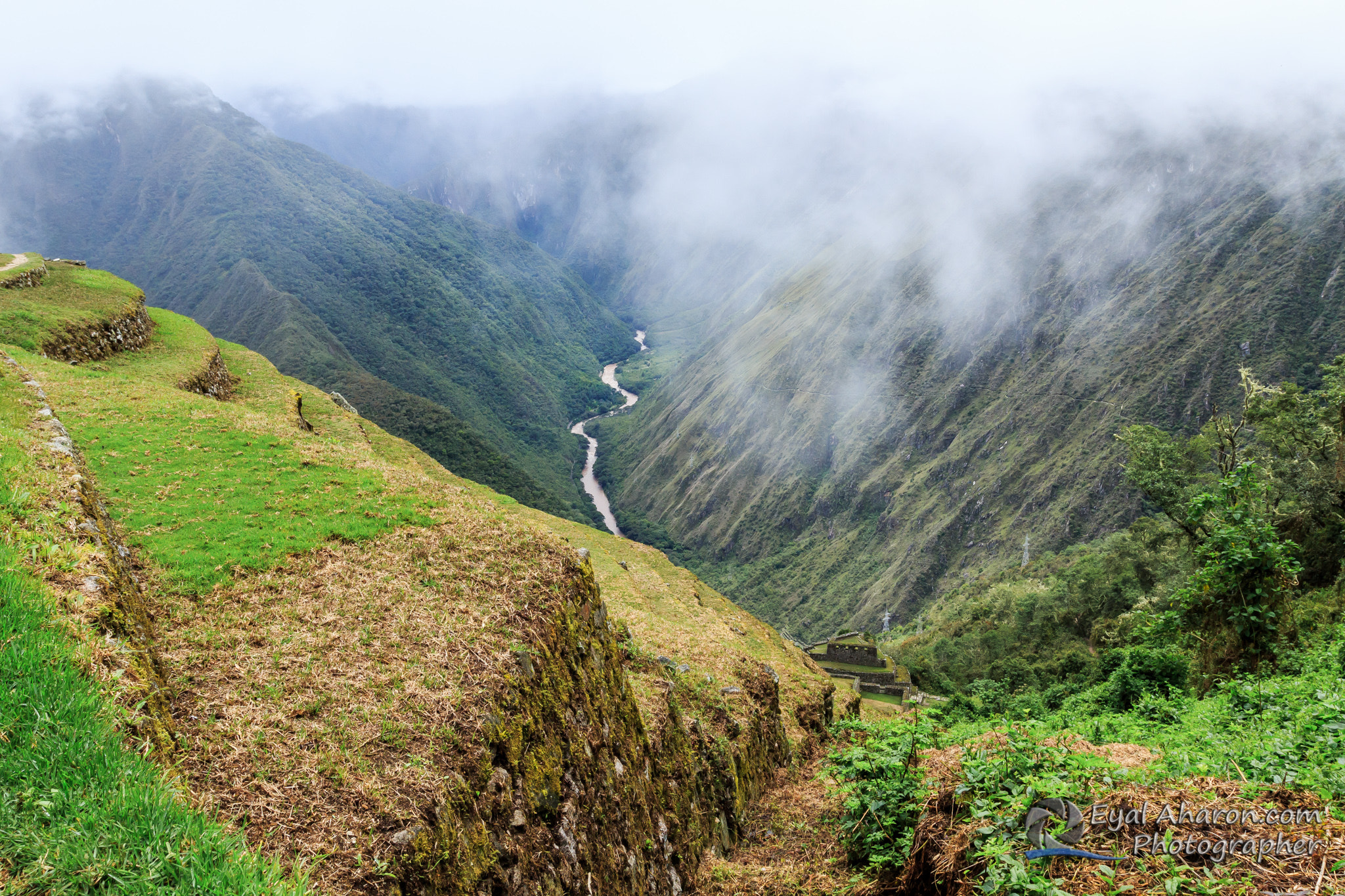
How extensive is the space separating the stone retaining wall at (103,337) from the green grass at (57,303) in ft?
0.77

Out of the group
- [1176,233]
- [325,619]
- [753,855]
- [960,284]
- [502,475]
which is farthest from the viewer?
[960,284]

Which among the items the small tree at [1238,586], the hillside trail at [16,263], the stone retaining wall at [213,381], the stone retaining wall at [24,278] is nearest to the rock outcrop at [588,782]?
the small tree at [1238,586]

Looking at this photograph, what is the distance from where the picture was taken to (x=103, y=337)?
2873cm

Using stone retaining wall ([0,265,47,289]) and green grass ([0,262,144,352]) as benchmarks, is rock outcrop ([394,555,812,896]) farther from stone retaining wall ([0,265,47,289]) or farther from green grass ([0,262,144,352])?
stone retaining wall ([0,265,47,289])

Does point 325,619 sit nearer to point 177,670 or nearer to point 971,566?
point 177,670

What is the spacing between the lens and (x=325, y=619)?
34.6ft

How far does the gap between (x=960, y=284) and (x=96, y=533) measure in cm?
21751

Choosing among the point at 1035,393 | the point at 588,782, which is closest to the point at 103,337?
the point at 588,782

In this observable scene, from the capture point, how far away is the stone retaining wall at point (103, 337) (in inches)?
1026

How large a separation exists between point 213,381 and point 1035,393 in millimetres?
168388

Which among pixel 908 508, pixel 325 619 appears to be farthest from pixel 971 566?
pixel 325 619

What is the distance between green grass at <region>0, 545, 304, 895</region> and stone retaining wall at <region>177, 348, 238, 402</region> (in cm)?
2554

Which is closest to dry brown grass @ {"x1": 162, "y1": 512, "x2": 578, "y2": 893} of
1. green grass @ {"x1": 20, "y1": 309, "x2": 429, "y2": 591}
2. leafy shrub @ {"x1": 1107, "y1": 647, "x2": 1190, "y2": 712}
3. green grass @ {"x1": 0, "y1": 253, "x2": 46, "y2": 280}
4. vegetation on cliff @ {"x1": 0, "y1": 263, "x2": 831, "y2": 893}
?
vegetation on cliff @ {"x1": 0, "y1": 263, "x2": 831, "y2": 893}

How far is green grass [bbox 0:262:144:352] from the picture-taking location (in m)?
25.3
